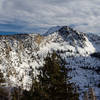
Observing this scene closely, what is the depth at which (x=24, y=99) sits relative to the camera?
19.7 metres

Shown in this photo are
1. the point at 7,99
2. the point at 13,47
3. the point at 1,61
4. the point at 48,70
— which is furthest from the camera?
the point at 13,47

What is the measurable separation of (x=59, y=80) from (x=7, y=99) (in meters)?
9.29

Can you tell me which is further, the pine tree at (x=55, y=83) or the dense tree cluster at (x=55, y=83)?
the pine tree at (x=55, y=83)

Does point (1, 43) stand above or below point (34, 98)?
above

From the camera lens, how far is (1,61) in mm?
137625

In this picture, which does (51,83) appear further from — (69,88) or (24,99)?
(24,99)

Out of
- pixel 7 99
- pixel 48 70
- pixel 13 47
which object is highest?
pixel 13 47

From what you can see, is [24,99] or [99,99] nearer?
[24,99]

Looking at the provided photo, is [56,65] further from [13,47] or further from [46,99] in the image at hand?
[13,47]

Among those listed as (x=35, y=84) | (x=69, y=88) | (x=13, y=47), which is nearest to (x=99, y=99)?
(x=69, y=88)

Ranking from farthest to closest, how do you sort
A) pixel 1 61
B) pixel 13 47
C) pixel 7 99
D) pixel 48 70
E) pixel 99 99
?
pixel 13 47
pixel 1 61
pixel 99 99
pixel 7 99
pixel 48 70

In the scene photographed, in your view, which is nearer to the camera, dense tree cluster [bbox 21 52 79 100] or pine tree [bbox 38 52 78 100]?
dense tree cluster [bbox 21 52 79 100]

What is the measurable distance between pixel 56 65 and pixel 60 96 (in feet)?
14.6

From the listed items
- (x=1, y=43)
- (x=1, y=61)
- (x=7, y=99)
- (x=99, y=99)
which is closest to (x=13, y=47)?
(x=1, y=43)
